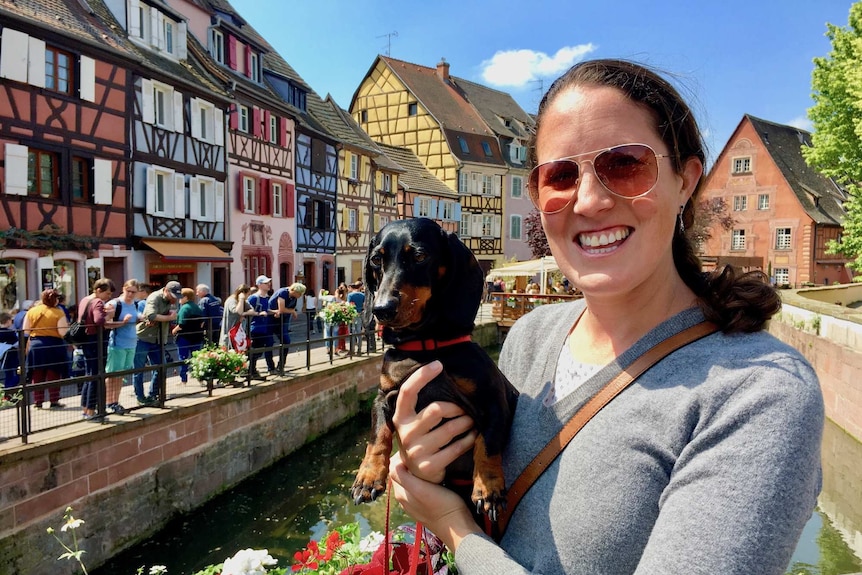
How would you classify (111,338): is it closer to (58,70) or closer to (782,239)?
(58,70)

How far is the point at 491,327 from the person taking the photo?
22.5m

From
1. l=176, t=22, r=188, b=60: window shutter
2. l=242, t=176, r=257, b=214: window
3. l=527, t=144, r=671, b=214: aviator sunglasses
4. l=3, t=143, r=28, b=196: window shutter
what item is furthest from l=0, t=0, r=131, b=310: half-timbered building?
l=527, t=144, r=671, b=214: aviator sunglasses

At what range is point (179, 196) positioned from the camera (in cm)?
1702

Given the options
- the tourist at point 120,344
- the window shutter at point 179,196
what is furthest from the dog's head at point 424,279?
the window shutter at point 179,196

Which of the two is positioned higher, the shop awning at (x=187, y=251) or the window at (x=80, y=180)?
the window at (x=80, y=180)

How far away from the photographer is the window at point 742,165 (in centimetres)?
3762

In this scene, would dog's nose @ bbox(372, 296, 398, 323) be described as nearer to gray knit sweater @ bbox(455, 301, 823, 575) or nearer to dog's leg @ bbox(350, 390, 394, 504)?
dog's leg @ bbox(350, 390, 394, 504)

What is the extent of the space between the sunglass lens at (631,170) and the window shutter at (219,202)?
Result: 1881cm

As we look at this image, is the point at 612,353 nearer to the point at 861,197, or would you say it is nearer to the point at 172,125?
the point at 172,125

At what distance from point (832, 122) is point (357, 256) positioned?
18.4 m

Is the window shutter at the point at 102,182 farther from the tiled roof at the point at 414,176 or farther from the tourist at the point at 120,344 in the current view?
the tiled roof at the point at 414,176

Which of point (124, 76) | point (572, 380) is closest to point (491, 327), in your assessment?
point (124, 76)

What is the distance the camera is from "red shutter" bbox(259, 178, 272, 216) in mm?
21031

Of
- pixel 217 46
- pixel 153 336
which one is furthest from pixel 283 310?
pixel 217 46
